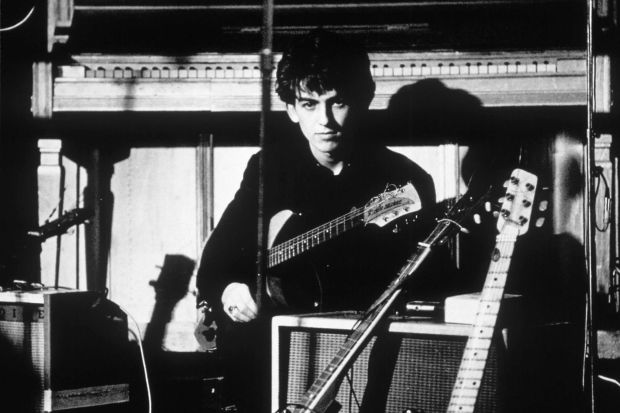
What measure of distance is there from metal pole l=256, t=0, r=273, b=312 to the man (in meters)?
0.59

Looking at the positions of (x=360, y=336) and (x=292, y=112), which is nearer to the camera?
(x=360, y=336)

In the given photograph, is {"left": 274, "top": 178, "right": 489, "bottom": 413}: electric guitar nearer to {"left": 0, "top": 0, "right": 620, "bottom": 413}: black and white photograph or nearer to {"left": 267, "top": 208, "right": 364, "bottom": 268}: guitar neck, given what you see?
{"left": 0, "top": 0, "right": 620, "bottom": 413}: black and white photograph

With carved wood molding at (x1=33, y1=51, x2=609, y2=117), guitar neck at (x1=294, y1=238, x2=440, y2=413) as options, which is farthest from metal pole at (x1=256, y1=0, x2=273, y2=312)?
carved wood molding at (x1=33, y1=51, x2=609, y2=117)

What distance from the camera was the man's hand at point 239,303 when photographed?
2.30 meters

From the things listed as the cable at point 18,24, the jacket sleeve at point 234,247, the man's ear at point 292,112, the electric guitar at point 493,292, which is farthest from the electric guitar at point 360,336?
the cable at point 18,24

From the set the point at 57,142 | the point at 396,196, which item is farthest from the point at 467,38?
the point at 57,142

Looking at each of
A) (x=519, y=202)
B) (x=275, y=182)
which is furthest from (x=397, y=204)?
(x=275, y=182)

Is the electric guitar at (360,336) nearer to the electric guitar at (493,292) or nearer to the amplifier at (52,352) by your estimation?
the electric guitar at (493,292)

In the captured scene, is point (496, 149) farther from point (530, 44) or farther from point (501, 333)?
point (501, 333)

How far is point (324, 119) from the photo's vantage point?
2623 mm

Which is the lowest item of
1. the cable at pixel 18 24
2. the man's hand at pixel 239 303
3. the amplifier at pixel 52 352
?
the amplifier at pixel 52 352

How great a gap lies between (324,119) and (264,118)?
3.20 feet

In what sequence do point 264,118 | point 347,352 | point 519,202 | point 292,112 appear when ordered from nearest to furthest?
point 264,118
point 347,352
point 519,202
point 292,112

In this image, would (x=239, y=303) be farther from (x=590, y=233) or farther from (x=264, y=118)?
(x=590, y=233)
